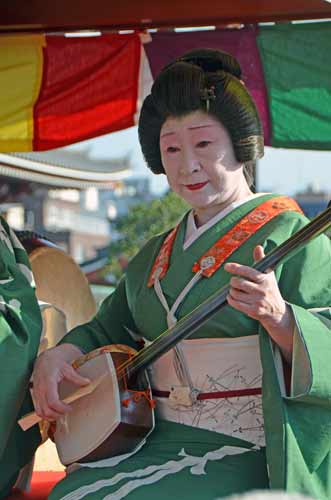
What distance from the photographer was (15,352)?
2547 millimetres

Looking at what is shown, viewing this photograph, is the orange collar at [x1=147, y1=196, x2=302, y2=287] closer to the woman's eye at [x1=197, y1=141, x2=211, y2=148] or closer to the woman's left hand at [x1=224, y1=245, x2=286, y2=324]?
the woman's eye at [x1=197, y1=141, x2=211, y2=148]

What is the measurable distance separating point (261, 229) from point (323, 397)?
1.73ft

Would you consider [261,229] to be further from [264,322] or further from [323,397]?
[323,397]

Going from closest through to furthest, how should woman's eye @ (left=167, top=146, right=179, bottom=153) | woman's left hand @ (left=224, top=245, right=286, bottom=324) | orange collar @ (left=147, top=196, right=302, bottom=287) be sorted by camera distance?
woman's left hand @ (left=224, top=245, right=286, bottom=324) < orange collar @ (left=147, top=196, right=302, bottom=287) < woman's eye @ (left=167, top=146, right=179, bottom=153)

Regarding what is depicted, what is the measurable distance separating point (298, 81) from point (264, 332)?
4.06ft

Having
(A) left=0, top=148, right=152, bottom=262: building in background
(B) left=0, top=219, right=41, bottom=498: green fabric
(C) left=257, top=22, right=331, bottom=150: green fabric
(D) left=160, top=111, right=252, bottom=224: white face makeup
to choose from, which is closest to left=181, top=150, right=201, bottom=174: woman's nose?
(D) left=160, top=111, right=252, bottom=224: white face makeup

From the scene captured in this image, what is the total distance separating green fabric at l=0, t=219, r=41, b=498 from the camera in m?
2.54

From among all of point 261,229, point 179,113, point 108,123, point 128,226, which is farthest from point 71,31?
point 128,226

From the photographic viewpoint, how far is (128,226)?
17.2 m

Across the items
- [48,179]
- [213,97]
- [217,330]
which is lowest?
[48,179]

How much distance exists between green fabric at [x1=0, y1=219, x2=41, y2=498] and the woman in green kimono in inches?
3.1

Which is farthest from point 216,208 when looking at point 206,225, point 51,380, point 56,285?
point 56,285

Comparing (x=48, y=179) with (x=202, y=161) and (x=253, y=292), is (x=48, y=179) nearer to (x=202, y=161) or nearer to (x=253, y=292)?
(x=202, y=161)

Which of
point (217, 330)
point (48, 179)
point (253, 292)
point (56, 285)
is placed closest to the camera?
point (253, 292)
